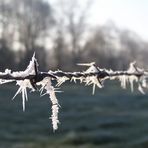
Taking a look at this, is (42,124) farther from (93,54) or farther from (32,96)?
(93,54)

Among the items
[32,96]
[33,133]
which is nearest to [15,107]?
[32,96]

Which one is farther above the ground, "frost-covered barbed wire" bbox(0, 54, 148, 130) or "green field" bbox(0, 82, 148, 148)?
"frost-covered barbed wire" bbox(0, 54, 148, 130)

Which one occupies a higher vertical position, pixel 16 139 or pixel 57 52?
pixel 57 52

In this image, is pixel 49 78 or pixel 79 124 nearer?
pixel 49 78

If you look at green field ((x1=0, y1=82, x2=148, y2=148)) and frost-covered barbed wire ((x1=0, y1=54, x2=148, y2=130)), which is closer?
frost-covered barbed wire ((x1=0, y1=54, x2=148, y2=130))

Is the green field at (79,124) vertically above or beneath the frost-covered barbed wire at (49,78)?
beneath

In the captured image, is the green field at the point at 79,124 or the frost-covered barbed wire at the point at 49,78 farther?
the green field at the point at 79,124

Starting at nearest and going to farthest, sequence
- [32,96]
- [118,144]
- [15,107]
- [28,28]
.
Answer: [118,144] < [15,107] < [32,96] < [28,28]

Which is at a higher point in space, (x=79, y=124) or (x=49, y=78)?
(x=49, y=78)
